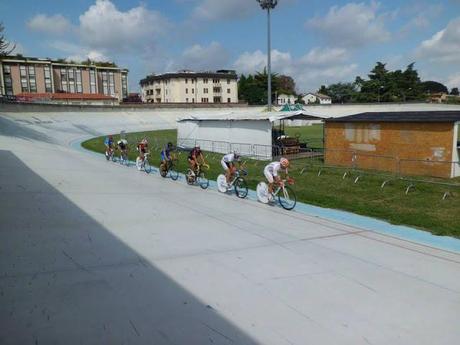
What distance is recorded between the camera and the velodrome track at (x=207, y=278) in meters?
5.11

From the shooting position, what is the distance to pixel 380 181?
15617mm

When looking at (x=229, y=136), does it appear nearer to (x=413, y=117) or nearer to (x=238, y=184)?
(x=413, y=117)

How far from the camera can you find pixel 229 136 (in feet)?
88.6

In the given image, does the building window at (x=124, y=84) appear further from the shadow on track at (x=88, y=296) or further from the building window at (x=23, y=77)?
the shadow on track at (x=88, y=296)

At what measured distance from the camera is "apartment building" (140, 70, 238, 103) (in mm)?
107812

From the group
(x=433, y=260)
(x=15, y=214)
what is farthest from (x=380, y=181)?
(x=15, y=214)

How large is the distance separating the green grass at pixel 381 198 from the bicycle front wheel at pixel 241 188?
6.19 ft

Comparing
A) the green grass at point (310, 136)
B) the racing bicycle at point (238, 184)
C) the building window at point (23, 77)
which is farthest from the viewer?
the building window at point (23, 77)

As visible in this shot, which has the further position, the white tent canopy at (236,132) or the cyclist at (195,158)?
the white tent canopy at (236,132)

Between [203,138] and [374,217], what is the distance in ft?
63.6

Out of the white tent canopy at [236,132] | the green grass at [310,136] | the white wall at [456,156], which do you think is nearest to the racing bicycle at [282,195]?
the white wall at [456,156]

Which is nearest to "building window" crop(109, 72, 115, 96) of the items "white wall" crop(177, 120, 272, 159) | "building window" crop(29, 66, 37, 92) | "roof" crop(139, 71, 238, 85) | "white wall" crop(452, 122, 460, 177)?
"roof" crop(139, 71, 238, 85)

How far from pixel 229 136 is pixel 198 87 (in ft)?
279

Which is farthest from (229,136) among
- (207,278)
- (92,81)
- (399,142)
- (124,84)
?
(124,84)
